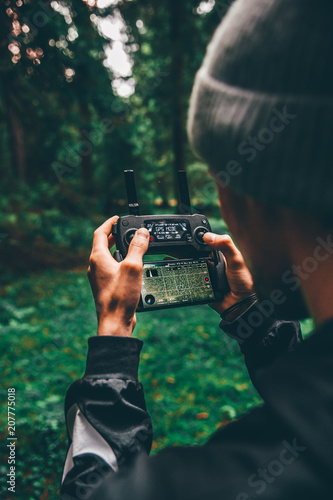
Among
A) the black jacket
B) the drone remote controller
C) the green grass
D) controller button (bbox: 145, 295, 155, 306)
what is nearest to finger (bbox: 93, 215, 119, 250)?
the drone remote controller

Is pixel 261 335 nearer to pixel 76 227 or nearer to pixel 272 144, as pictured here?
pixel 272 144

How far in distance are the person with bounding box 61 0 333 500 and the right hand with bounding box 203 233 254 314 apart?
2.01ft

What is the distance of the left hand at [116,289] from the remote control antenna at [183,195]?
0.48 meters

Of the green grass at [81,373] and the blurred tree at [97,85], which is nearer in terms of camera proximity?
the green grass at [81,373]

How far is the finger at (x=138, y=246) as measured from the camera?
4.41ft

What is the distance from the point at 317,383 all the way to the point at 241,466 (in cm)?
23

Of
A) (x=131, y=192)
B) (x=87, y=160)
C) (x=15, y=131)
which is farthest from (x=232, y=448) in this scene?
(x=87, y=160)

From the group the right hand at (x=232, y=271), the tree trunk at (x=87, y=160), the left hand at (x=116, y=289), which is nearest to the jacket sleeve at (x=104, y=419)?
the left hand at (x=116, y=289)

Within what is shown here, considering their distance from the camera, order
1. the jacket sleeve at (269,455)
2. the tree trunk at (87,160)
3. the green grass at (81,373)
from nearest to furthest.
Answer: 1. the jacket sleeve at (269,455)
2. the green grass at (81,373)
3. the tree trunk at (87,160)

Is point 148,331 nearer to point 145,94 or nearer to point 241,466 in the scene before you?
point 241,466

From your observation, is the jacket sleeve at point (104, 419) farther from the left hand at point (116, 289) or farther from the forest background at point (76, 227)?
the forest background at point (76, 227)

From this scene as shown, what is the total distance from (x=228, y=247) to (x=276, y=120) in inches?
38.2

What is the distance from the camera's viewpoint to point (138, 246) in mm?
1416

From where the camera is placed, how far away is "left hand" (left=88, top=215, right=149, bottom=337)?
122cm
